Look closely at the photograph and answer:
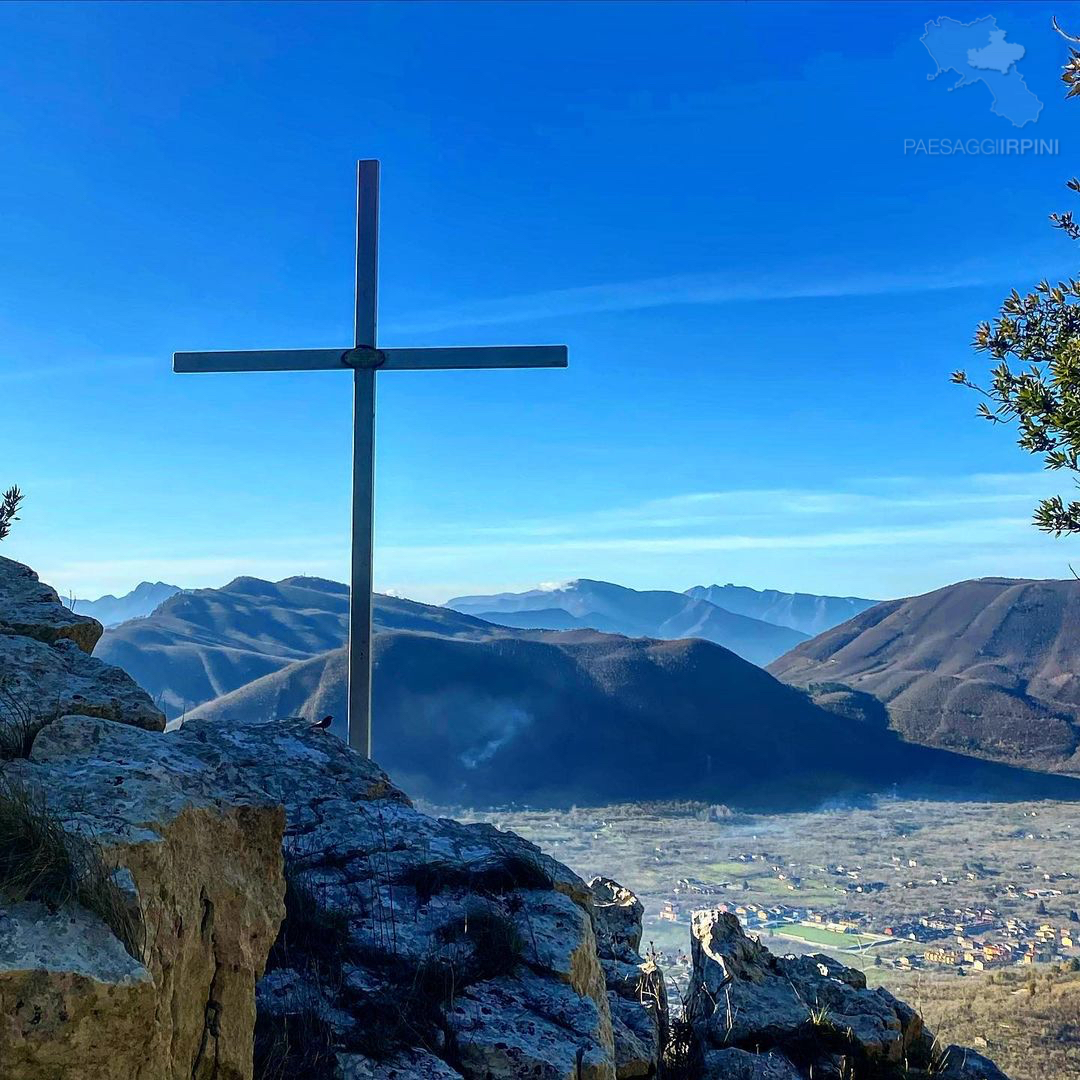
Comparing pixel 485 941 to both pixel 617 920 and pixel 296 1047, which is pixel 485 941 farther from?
pixel 617 920

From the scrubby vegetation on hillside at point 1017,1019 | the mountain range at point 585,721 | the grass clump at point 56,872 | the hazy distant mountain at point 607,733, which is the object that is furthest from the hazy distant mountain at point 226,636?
the grass clump at point 56,872

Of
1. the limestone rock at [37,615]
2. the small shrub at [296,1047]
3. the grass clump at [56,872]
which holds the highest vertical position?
the limestone rock at [37,615]

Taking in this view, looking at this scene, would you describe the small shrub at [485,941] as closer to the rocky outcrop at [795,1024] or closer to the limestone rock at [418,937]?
the limestone rock at [418,937]

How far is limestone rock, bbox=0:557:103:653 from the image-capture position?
4.93m

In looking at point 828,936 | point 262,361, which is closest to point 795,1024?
point 262,361

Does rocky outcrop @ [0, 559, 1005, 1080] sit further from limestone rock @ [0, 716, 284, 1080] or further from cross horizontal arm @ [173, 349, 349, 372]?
cross horizontal arm @ [173, 349, 349, 372]

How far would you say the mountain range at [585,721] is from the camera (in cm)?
9862

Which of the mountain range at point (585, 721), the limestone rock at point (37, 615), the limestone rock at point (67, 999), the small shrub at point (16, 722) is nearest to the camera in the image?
the limestone rock at point (67, 999)

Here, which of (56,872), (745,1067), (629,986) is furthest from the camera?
(629,986)

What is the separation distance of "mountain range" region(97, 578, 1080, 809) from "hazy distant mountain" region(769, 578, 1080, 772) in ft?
19.4

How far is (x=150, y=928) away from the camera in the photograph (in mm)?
2971

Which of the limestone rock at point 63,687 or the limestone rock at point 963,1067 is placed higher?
the limestone rock at point 63,687

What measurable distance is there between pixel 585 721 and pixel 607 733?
3278mm

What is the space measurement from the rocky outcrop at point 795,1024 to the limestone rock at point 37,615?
4.40 meters
